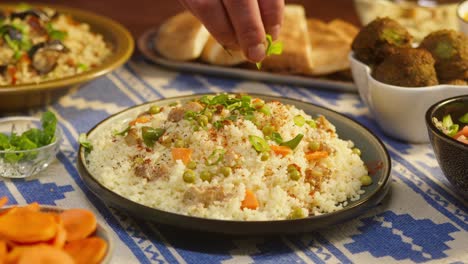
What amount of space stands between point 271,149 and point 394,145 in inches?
39.3

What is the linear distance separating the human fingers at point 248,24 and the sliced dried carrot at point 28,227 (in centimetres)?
92

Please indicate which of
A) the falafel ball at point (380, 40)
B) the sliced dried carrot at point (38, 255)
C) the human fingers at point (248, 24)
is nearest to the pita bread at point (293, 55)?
the falafel ball at point (380, 40)

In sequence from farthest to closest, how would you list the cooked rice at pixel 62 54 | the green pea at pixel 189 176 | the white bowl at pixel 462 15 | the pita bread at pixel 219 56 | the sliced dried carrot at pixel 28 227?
the pita bread at pixel 219 56 → the white bowl at pixel 462 15 → the cooked rice at pixel 62 54 → the green pea at pixel 189 176 → the sliced dried carrot at pixel 28 227

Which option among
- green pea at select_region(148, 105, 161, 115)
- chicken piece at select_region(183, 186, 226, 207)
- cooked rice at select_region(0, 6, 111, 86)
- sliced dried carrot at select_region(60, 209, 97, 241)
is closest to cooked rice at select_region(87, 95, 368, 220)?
chicken piece at select_region(183, 186, 226, 207)

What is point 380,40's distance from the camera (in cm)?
375

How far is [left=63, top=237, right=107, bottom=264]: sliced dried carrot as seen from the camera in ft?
7.53

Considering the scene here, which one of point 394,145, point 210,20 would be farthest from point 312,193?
point 394,145

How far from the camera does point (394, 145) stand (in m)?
3.71

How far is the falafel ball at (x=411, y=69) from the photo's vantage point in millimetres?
3510

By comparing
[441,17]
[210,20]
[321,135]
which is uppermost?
[210,20]

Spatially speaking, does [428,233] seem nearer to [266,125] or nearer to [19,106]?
[266,125]

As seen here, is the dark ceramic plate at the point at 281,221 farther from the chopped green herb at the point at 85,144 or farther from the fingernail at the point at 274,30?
the fingernail at the point at 274,30

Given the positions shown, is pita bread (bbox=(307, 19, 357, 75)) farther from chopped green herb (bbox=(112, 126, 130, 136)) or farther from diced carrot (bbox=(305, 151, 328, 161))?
chopped green herb (bbox=(112, 126, 130, 136))

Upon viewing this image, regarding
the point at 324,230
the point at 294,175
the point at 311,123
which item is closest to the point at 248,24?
the point at 294,175
